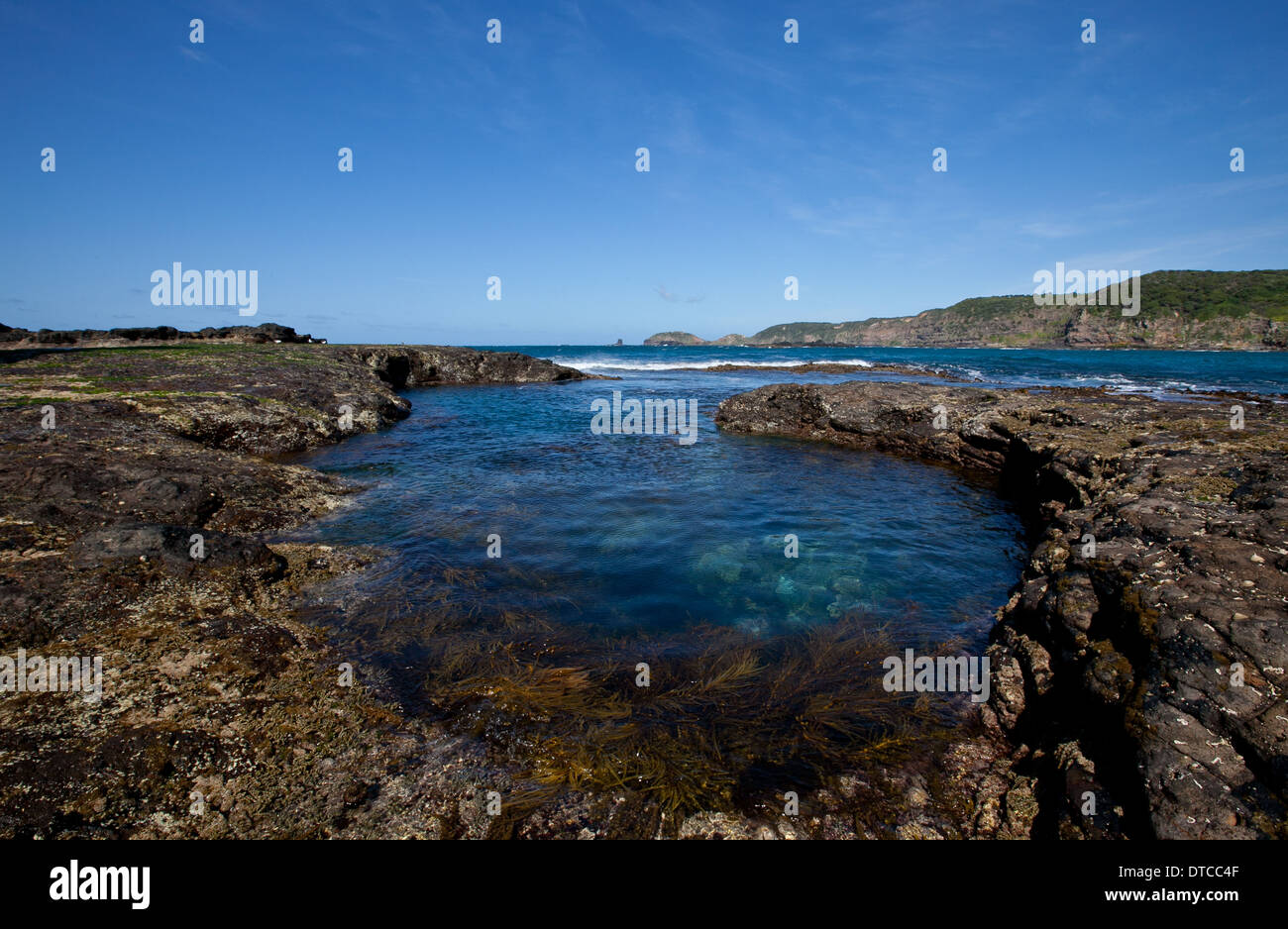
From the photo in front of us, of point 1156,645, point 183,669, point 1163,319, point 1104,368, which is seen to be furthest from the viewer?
point 1163,319

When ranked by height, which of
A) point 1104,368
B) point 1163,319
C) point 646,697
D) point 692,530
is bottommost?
point 646,697

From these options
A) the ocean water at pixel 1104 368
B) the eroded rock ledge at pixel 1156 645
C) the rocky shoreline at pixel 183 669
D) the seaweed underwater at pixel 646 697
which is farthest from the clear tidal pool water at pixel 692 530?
the ocean water at pixel 1104 368

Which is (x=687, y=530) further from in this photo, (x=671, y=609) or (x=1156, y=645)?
(x=1156, y=645)

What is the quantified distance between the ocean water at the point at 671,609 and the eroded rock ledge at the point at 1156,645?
39.3 inches

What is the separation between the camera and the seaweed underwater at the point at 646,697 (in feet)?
15.9

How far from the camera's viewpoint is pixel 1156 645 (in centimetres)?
495

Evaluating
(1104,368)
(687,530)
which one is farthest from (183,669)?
(1104,368)

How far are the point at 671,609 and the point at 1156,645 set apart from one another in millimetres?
5416

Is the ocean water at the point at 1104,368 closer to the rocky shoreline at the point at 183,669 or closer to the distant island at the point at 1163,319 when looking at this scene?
the distant island at the point at 1163,319

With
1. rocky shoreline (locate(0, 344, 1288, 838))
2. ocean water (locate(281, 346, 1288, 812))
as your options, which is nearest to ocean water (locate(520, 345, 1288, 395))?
ocean water (locate(281, 346, 1288, 812))

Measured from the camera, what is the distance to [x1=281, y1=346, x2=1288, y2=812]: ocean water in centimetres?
528

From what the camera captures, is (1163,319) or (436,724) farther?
(1163,319)

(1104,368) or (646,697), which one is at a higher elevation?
(1104,368)
